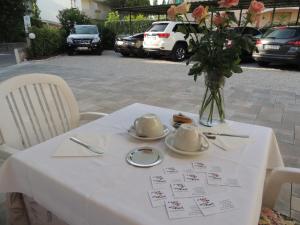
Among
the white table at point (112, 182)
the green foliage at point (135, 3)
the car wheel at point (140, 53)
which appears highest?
the green foliage at point (135, 3)

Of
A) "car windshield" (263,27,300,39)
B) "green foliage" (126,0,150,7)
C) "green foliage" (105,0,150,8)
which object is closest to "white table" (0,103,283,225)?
"car windshield" (263,27,300,39)

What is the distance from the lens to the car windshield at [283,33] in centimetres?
770

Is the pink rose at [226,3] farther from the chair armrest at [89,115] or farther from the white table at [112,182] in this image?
the chair armrest at [89,115]

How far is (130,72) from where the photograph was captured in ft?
25.3

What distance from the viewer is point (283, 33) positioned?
7.91 metres

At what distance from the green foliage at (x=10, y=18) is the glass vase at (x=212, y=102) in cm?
1509

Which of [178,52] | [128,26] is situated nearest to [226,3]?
[178,52]

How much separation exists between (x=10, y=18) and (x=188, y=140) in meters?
15.7

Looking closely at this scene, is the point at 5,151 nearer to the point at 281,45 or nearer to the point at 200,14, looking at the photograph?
the point at 200,14

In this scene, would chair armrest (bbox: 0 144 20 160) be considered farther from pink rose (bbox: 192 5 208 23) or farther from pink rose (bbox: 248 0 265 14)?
pink rose (bbox: 248 0 265 14)

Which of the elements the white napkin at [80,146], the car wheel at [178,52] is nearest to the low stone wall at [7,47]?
the car wheel at [178,52]

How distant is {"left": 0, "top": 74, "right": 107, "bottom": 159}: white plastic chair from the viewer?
1.58 meters

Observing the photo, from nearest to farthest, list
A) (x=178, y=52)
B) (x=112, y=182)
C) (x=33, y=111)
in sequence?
(x=112, y=182) < (x=33, y=111) < (x=178, y=52)

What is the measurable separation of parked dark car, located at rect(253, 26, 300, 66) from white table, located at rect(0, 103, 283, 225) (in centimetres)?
722
